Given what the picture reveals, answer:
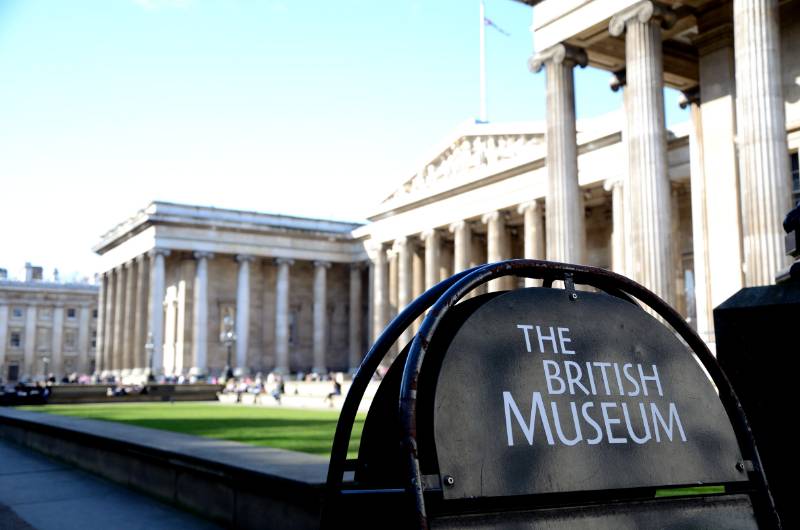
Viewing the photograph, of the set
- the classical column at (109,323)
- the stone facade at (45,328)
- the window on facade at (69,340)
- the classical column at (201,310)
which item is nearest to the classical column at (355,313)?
the classical column at (201,310)

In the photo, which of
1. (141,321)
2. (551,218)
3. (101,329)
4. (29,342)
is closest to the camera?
(551,218)

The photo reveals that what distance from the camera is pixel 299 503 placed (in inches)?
263

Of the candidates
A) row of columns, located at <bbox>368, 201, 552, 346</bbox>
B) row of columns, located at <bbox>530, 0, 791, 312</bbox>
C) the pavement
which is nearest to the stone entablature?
row of columns, located at <bbox>368, 201, 552, 346</bbox>

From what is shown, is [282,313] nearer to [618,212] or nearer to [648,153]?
[618,212]

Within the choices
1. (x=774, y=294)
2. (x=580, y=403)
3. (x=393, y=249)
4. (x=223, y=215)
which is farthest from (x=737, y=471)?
(x=223, y=215)

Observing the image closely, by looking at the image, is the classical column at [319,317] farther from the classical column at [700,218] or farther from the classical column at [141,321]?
the classical column at [700,218]

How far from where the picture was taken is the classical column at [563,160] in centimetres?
2819

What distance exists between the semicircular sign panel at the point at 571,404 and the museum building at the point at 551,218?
810 inches

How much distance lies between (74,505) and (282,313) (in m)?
63.5

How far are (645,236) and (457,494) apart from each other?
2420cm

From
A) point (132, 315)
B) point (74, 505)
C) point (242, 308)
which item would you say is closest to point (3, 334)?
point (132, 315)

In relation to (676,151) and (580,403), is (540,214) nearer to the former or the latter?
(676,151)

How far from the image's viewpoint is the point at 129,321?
74312 mm

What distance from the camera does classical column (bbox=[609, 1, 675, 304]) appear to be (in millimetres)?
24750
